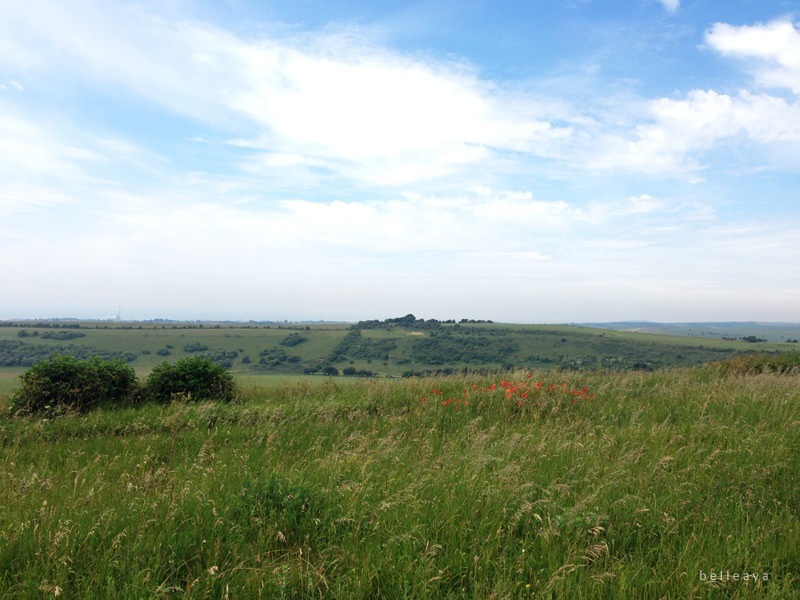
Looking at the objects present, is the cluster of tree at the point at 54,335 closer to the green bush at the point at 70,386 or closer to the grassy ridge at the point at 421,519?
the green bush at the point at 70,386

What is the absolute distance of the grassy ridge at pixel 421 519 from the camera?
117 inches

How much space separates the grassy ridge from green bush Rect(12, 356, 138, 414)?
128 inches

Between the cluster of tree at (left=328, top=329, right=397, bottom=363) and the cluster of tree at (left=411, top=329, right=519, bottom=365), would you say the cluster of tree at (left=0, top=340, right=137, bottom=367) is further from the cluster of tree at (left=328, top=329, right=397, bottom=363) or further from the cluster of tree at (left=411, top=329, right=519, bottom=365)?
the cluster of tree at (left=411, top=329, right=519, bottom=365)

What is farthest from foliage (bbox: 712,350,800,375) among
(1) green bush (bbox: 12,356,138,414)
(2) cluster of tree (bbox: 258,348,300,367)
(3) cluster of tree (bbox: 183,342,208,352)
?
(3) cluster of tree (bbox: 183,342,208,352)

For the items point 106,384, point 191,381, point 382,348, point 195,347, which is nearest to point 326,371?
point 191,381

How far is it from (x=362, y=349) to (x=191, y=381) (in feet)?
101

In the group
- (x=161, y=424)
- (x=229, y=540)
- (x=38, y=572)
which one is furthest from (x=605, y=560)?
(x=161, y=424)

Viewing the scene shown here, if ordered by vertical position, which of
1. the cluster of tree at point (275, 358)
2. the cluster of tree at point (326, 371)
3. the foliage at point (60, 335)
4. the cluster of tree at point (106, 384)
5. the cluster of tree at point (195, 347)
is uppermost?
the cluster of tree at point (106, 384)

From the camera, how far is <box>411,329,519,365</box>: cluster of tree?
35.9 metres

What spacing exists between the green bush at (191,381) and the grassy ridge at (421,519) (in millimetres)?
3914

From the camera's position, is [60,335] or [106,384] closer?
[106,384]

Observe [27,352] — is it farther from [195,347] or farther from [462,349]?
[462,349]

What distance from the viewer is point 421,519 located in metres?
3.68

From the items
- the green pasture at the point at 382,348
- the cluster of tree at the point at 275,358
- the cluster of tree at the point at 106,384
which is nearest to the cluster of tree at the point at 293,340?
the green pasture at the point at 382,348
